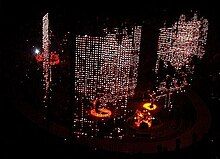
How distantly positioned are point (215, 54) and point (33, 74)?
9.78ft

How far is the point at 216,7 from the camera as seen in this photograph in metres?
4.94

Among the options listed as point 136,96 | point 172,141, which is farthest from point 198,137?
point 136,96

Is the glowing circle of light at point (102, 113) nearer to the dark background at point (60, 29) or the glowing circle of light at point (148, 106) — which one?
the glowing circle of light at point (148, 106)

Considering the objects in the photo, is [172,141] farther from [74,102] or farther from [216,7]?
[216,7]

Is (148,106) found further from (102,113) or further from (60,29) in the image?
(60,29)

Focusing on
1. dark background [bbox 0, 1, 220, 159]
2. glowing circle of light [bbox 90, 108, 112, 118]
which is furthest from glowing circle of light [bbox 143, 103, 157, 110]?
glowing circle of light [bbox 90, 108, 112, 118]

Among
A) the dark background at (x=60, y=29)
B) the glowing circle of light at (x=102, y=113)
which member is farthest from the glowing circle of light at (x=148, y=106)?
the glowing circle of light at (x=102, y=113)

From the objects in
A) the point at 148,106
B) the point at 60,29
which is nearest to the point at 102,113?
the point at 148,106

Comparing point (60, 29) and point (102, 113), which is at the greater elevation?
point (60, 29)

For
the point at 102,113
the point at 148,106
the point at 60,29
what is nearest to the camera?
the point at 60,29

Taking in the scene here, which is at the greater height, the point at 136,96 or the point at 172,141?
the point at 136,96

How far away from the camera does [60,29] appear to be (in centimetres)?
489

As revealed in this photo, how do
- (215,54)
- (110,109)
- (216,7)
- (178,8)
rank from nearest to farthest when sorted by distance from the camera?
1. (178,8)
2. (216,7)
3. (110,109)
4. (215,54)

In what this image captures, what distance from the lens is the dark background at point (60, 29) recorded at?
4246 mm
